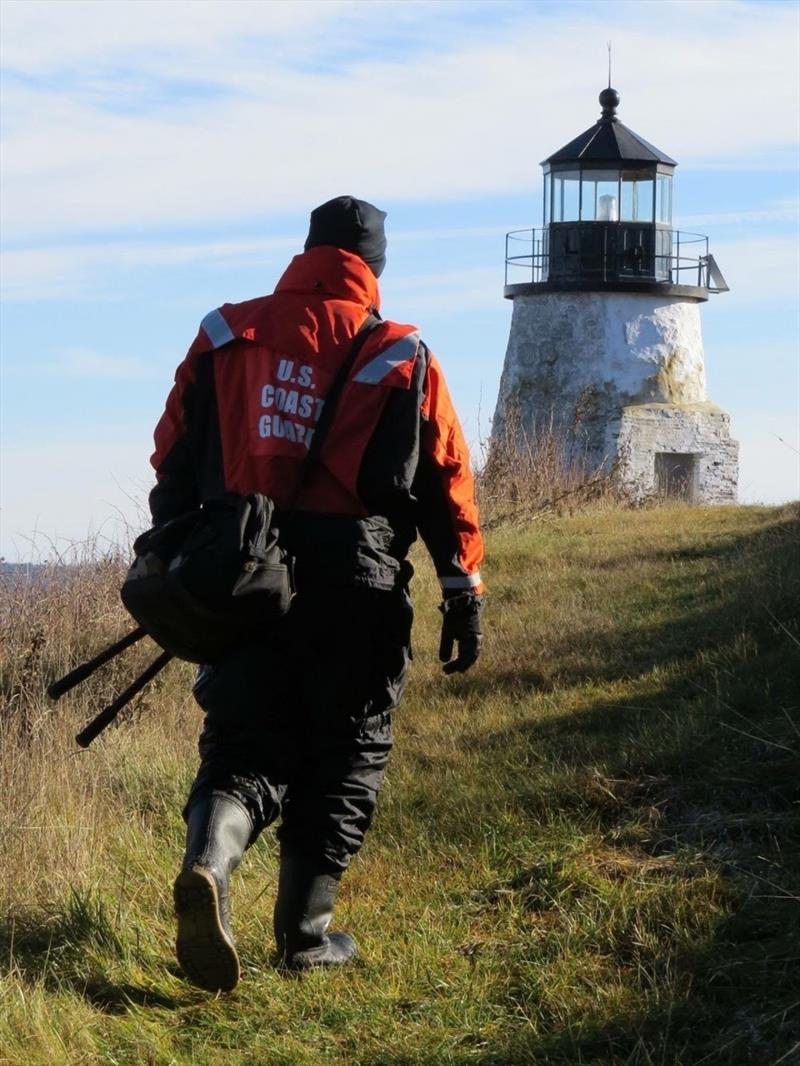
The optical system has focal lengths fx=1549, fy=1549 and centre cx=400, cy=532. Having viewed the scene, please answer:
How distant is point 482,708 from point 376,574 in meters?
3.15

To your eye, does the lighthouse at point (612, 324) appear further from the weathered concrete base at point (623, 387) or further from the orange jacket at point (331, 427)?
the orange jacket at point (331, 427)

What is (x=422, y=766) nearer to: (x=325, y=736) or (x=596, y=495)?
(x=325, y=736)

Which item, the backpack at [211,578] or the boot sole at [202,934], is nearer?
the boot sole at [202,934]

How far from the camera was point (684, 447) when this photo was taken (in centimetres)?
Result: 2645

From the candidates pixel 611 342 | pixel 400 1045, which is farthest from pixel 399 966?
pixel 611 342

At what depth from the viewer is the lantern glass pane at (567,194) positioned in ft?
87.2

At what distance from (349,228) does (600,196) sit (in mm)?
22976

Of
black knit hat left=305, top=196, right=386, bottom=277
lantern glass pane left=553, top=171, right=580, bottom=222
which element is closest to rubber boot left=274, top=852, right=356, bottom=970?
black knit hat left=305, top=196, right=386, bottom=277

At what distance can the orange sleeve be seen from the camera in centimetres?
433

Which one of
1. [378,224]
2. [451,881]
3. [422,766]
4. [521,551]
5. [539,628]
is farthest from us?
[521,551]

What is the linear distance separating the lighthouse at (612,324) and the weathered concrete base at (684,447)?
24 millimetres

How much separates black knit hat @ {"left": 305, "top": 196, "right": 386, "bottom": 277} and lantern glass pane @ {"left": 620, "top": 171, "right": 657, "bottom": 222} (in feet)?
75.3

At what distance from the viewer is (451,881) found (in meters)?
4.96

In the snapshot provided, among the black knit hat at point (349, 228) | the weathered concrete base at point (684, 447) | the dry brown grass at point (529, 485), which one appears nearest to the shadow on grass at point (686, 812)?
the black knit hat at point (349, 228)
